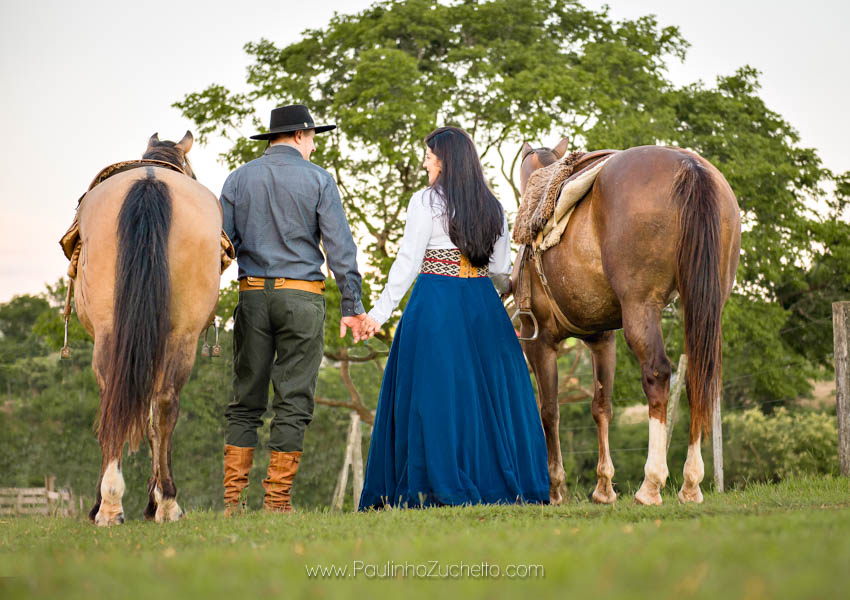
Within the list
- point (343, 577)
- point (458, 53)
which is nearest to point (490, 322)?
point (343, 577)

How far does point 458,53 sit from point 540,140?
8.61 feet

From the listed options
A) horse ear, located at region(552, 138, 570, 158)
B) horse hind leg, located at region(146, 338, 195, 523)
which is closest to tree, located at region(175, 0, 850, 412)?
horse ear, located at region(552, 138, 570, 158)

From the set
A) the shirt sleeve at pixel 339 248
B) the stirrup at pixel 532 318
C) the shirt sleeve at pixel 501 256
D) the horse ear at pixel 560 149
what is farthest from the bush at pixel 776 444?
the shirt sleeve at pixel 339 248

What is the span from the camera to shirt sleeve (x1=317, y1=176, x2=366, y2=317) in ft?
18.5

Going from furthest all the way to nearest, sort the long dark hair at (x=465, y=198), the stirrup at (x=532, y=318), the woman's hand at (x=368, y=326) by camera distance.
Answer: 1. the stirrup at (x=532, y=318)
2. the woman's hand at (x=368, y=326)
3. the long dark hair at (x=465, y=198)

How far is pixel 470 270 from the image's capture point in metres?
5.70

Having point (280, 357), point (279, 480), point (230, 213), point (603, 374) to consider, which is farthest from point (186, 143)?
point (603, 374)

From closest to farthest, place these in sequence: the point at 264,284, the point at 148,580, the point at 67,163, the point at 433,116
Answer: the point at 148,580 → the point at 264,284 → the point at 67,163 → the point at 433,116

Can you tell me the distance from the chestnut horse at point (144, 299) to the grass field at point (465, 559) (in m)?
0.70

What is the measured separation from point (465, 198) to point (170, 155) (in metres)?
1.95

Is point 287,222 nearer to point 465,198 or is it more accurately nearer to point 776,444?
point 465,198

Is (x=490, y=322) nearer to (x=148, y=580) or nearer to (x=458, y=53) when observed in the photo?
(x=148, y=580)

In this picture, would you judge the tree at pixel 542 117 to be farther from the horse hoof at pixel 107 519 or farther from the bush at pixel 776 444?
the horse hoof at pixel 107 519

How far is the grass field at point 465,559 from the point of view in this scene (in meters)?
1.92
